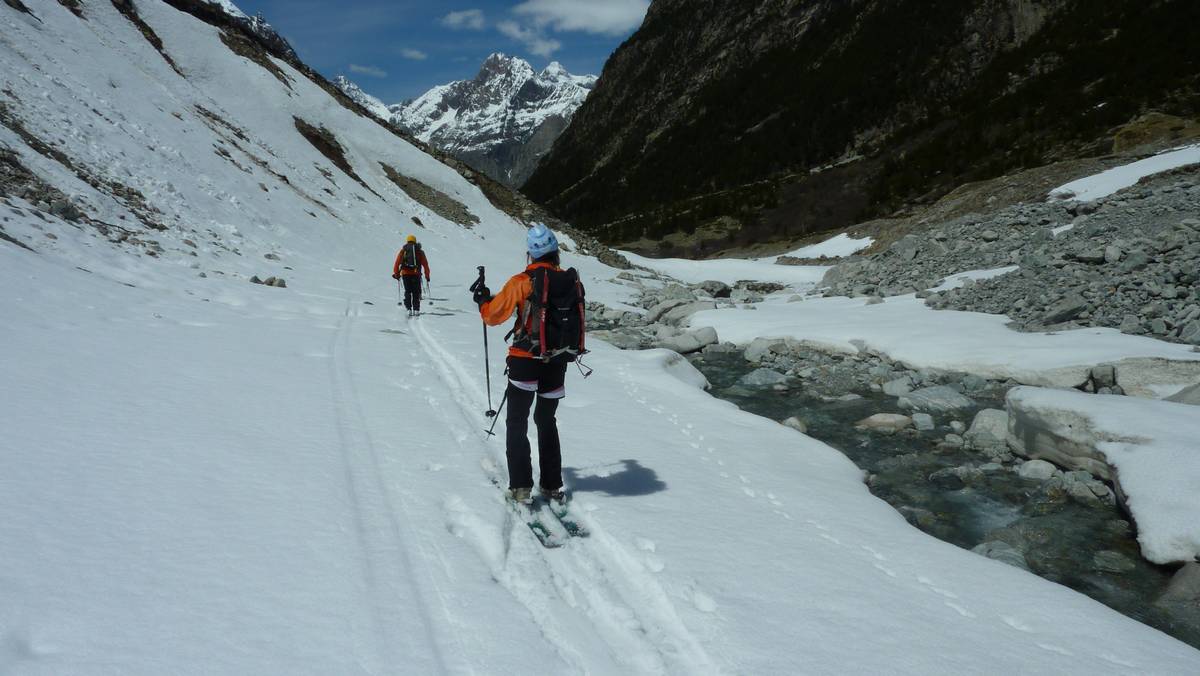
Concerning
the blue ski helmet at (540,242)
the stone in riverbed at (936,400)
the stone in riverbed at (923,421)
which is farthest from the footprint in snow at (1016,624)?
the stone in riverbed at (936,400)

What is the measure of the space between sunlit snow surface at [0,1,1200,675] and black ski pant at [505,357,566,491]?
405 mm

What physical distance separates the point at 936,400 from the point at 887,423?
4.70ft

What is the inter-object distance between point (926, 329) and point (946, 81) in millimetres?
91739

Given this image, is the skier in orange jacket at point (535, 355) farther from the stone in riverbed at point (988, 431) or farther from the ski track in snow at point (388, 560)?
the stone in riverbed at point (988, 431)

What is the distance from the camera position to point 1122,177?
79.9 ft

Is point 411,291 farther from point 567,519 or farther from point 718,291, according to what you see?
point 718,291

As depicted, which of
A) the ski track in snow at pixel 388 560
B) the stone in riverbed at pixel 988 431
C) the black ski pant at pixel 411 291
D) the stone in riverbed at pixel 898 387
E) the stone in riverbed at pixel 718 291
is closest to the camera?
the ski track in snow at pixel 388 560

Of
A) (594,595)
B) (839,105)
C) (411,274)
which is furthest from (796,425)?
(839,105)

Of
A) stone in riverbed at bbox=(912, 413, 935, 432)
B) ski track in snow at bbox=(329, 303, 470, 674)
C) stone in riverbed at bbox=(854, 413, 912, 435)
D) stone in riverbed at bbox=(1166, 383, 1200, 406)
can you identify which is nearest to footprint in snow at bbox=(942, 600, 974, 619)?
ski track in snow at bbox=(329, 303, 470, 674)

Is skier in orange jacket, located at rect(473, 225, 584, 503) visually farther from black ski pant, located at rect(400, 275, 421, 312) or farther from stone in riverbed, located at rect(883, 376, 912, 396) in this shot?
black ski pant, located at rect(400, 275, 421, 312)

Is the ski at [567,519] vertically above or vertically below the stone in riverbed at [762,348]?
below

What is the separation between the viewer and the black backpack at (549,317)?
4.77 meters

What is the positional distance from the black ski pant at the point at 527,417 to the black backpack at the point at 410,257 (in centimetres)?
1150

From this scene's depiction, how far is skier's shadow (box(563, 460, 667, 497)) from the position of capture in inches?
220
